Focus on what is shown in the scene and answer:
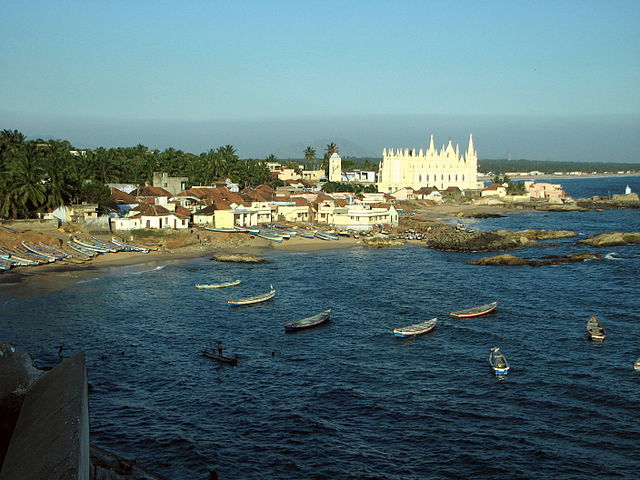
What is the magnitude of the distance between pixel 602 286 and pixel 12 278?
5187cm

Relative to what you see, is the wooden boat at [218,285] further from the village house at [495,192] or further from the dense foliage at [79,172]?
the village house at [495,192]

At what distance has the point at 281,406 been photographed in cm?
2989

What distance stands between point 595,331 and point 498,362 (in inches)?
383

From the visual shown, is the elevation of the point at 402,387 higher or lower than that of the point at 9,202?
lower

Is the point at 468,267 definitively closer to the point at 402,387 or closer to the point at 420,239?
the point at 420,239

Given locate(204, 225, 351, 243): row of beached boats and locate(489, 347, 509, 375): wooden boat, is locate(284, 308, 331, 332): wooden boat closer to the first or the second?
locate(489, 347, 509, 375): wooden boat

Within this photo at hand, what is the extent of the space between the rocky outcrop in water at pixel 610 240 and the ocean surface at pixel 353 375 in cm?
2397

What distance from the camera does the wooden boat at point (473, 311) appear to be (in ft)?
154

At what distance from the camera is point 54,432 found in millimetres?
9242

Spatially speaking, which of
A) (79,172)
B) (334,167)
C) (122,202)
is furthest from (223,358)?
(334,167)

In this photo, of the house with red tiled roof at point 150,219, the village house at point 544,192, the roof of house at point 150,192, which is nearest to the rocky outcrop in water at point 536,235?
the house with red tiled roof at point 150,219

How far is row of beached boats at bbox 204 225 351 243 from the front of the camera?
8462 centimetres

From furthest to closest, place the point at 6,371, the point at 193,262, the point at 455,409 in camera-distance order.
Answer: the point at 193,262 → the point at 455,409 → the point at 6,371

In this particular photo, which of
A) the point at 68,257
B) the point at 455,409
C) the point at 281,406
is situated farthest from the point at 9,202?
the point at 455,409
